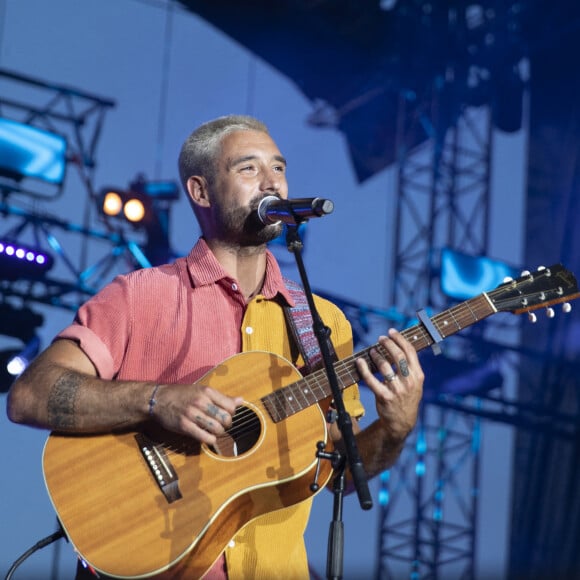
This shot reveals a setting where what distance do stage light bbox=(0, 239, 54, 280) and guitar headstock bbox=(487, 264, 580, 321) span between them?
16.8 ft

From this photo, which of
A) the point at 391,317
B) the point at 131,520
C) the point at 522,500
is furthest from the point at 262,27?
the point at 131,520

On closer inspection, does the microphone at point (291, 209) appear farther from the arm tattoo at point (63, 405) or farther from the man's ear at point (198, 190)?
the arm tattoo at point (63, 405)

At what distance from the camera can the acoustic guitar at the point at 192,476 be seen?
8.94 feet

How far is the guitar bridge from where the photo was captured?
9.17ft

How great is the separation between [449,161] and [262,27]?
Result: 2.72 m

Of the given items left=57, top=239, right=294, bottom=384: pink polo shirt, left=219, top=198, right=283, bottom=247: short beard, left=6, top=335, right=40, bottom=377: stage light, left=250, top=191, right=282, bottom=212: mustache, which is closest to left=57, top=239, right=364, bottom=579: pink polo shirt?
left=57, top=239, right=294, bottom=384: pink polo shirt

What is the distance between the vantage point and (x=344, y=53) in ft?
34.0

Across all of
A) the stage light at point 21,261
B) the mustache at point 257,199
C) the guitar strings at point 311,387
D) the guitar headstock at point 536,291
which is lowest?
the guitar strings at point 311,387

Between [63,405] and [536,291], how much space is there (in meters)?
1.72

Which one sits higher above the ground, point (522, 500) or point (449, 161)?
point (449, 161)

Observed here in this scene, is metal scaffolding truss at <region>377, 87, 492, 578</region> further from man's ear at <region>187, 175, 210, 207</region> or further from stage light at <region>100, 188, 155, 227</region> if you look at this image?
man's ear at <region>187, 175, 210, 207</region>

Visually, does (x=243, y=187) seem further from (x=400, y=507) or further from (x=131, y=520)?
(x=400, y=507)

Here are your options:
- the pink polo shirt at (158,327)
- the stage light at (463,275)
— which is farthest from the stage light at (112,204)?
the pink polo shirt at (158,327)

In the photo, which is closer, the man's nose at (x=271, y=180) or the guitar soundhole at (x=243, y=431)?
the guitar soundhole at (x=243, y=431)
